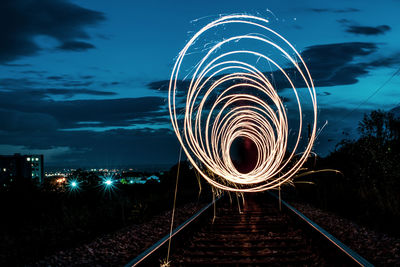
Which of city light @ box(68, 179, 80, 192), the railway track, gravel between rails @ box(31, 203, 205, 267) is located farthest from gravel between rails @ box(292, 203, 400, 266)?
city light @ box(68, 179, 80, 192)

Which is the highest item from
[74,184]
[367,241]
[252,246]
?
[74,184]

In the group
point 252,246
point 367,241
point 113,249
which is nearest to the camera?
point 252,246

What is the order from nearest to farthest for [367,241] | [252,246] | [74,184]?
[252,246] → [367,241] → [74,184]

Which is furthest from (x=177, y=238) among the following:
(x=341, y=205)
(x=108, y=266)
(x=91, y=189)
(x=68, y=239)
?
(x=91, y=189)

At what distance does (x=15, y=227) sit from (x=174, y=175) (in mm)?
17112

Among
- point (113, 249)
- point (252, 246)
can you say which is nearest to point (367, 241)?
point (252, 246)

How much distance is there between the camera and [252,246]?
6797mm

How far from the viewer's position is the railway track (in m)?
5.69

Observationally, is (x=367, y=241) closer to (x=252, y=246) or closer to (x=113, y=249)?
(x=252, y=246)

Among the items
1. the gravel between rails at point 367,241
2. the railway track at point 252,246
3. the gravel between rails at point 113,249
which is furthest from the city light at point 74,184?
the gravel between rails at point 367,241

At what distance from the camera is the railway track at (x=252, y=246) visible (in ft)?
18.7

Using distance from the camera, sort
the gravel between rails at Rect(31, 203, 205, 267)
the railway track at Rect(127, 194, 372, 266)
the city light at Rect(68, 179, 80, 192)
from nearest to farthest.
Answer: the railway track at Rect(127, 194, 372, 266) < the gravel between rails at Rect(31, 203, 205, 267) < the city light at Rect(68, 179, 80, 192)

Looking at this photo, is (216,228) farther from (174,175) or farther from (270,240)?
(174,175)

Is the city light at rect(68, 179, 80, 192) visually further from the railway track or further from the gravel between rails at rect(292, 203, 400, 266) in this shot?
the gravel between rails at rect(292, 203, 400, 266)
